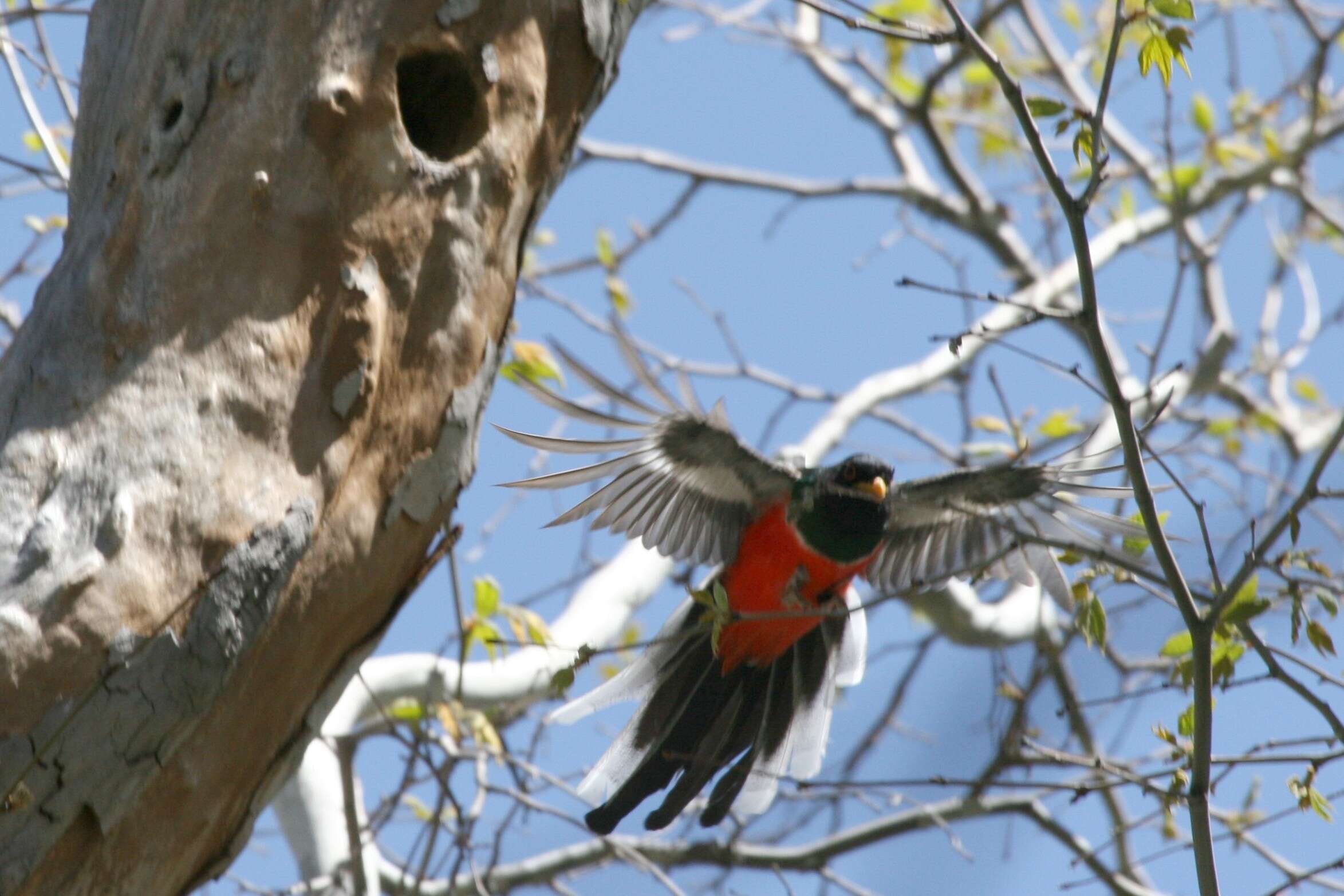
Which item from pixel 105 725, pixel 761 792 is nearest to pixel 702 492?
pixel 761 792

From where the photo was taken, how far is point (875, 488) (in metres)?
3.72

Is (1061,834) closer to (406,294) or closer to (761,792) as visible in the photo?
(761,792)

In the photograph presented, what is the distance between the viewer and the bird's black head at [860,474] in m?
3.76

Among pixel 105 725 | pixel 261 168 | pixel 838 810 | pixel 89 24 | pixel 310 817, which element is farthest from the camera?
pixel 838 810

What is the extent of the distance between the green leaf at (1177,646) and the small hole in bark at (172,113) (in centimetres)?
193

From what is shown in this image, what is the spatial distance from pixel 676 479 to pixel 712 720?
29.5 inches

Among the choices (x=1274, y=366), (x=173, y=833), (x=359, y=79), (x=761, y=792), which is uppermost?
(x=1274, y=366)

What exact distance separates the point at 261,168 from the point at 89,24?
64cm

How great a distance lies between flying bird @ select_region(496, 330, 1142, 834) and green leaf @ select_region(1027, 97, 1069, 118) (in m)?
1.38

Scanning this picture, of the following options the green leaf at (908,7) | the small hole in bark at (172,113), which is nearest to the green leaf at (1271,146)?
the green leaf at (908,7)

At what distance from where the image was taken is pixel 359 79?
2170 mm

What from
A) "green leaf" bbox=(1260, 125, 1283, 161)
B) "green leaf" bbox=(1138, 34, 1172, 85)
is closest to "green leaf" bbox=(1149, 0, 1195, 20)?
"green leaf" bbox=(1138, 34, 1172, 85)

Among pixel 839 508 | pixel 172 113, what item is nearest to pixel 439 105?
pixel 172 113

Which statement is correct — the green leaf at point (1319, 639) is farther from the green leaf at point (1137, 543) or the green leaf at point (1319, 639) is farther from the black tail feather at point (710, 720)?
the black tail feather at point (710, 720)
